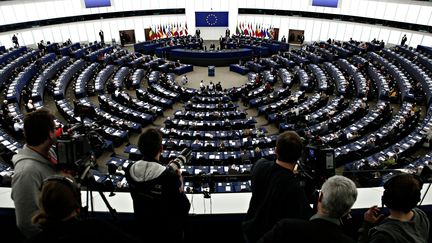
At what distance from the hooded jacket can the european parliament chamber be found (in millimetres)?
430

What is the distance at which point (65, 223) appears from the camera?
245 centimetres

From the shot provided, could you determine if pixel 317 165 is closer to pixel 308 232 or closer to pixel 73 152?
pixel 308 232

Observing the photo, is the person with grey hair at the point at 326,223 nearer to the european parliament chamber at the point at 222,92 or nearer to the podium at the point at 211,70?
the european parliament chamber at the point at 222,92

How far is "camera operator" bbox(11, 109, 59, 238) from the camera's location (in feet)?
10.9

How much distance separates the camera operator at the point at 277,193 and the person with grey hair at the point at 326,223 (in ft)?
1.77

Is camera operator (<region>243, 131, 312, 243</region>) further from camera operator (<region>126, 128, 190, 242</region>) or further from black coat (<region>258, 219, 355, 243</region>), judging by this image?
camera operator (<region>126, 128, 190, 242</region>)

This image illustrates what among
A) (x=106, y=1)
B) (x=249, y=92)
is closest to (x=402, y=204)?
(x=249, y=92)

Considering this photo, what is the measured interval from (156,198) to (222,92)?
24.5 m

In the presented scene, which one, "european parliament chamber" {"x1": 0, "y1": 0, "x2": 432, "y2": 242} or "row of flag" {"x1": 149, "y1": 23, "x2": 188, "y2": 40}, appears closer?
"european parliament chamber" {"x1": 0, "y1": 0, "x2": 432, "y2": 242}

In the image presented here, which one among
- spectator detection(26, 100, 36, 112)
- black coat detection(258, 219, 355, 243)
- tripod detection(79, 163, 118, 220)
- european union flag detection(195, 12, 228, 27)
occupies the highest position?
black coat detection(258, 219, 355, 243)

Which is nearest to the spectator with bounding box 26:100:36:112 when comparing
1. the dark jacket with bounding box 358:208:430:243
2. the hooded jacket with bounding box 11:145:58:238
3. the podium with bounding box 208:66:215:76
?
the podium with bounding box 208:66:215:76

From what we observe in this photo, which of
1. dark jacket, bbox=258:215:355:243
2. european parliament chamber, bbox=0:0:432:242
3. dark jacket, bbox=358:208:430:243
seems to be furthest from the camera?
european parliament chamber, bbox=0:0:432:242

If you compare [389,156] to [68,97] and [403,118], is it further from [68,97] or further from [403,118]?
[68,97]

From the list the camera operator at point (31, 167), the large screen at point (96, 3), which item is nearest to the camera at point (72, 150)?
the camera operator at point (31, 167)
